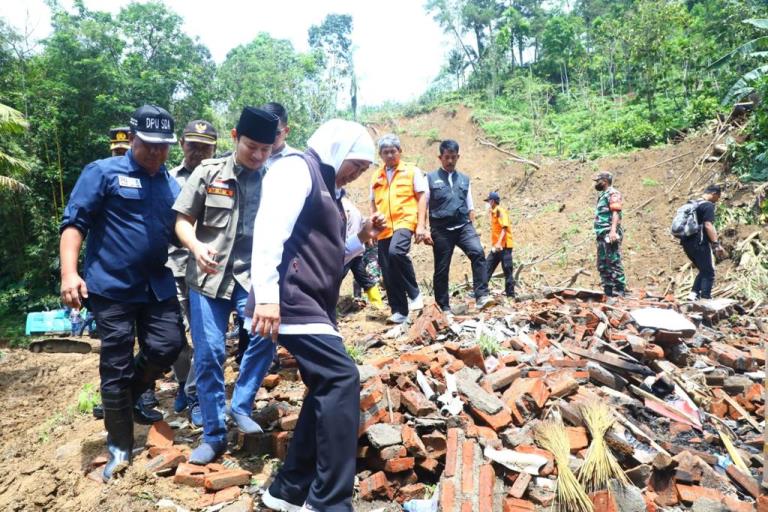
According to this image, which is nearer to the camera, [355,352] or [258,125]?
[258,125]

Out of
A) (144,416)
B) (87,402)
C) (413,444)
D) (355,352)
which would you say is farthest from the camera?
(355,352)

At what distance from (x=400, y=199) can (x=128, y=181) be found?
3089 mm

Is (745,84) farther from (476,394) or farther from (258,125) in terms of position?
(258,125)

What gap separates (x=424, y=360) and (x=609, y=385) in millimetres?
1602

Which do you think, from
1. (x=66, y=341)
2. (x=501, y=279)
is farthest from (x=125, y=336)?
(x=501, y=279)

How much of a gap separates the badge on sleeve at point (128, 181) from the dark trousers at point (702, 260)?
8.18 meters

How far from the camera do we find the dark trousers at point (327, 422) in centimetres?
234

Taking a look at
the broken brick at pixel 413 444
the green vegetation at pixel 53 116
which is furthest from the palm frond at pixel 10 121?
the broken brick at pixel 413 444

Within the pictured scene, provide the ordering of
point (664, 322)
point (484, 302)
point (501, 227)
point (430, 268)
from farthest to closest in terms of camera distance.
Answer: point (430, 268)
point (501, 227)
point (484, 302)
point (664, 322)

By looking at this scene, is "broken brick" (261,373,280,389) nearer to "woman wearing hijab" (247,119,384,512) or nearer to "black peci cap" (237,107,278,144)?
"woman wearing hijab" (247,119,384,512)

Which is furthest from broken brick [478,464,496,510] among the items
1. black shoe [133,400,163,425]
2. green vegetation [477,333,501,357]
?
black shoe [133,400,163,425]

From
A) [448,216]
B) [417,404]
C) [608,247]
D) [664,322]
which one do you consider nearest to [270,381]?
[417,404]

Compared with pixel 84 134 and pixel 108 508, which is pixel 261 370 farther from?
pixel 84 134

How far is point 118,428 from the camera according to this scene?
3094 mm
